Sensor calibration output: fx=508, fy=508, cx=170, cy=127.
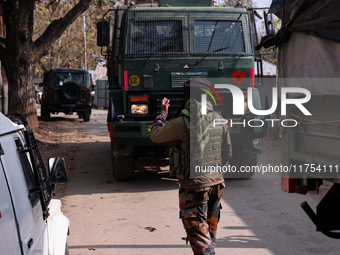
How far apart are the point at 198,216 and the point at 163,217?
8.29ft

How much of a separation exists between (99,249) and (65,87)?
1837 centimetres

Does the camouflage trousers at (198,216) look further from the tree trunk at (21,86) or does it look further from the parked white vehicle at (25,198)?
the tree trunk at (21,86)

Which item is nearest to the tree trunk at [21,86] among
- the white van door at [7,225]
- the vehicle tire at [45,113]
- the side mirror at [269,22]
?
the vehicle tire at [45,113]

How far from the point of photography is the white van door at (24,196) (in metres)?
2.57

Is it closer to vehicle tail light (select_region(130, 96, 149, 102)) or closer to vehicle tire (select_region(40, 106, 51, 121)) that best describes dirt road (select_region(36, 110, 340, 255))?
vehicle tail light (select_region(130, 96, 149, 102))

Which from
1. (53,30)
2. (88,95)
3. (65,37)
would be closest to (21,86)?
(53,30)

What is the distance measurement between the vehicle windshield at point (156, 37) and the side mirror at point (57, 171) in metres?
5.41

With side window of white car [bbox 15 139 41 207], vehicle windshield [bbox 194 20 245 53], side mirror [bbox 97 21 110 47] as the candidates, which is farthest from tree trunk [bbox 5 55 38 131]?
side window of white car [bbox 15 139 41 207]

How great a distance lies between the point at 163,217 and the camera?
6766 millimetres

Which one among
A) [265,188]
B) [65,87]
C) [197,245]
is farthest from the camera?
[65,87]

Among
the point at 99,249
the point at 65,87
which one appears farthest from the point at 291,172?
the point at 65,87

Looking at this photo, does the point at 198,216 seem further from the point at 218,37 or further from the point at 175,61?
the point at 218,37

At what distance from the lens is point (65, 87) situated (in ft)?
76.2

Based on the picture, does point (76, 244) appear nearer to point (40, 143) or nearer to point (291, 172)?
point (291, 172)
